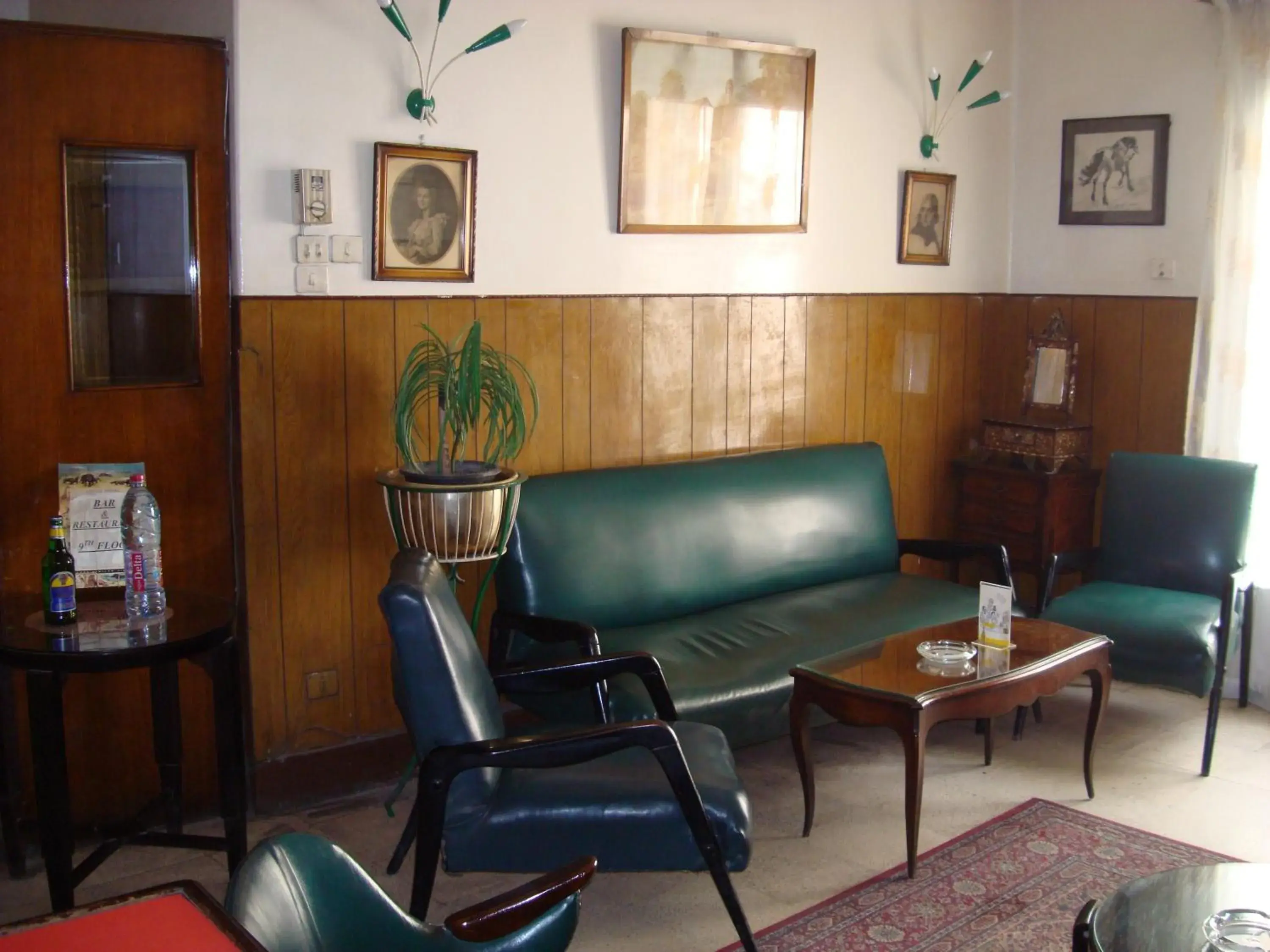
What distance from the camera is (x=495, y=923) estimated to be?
180 cm

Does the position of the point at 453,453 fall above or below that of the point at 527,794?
above

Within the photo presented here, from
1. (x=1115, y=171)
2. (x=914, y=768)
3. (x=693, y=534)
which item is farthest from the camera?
(x=1115, y=171)

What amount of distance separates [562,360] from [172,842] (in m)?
1.83

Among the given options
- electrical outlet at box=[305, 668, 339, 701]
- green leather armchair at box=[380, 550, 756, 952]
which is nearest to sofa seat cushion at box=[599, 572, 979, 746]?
green leather armchair at box=[380, 550, 756, 952]

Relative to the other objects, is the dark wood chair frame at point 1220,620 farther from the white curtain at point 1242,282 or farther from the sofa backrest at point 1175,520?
the white curtain at point 1242,282

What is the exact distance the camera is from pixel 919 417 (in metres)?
5.21

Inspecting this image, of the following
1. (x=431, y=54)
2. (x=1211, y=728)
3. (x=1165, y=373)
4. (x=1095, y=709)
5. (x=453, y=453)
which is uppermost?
(x=431, y=54)

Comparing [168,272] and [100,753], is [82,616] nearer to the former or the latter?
[100,753]

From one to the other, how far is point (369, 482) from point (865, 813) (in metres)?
1.72

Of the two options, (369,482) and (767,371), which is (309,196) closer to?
(369,482)

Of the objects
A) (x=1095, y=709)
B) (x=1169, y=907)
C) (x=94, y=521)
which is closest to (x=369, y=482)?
(x=94, y=521)

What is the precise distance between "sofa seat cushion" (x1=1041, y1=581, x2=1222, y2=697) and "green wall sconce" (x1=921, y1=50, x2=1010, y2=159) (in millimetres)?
1906

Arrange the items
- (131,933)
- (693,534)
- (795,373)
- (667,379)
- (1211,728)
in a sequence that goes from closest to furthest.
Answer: (131,933) → (1211,728) → (693,534) → (667,379) → (795,373)

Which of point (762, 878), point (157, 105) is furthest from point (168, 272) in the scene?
point (762, 878)
